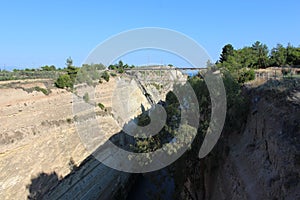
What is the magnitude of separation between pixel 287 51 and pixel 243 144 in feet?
47.0

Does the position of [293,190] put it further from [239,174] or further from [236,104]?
[236,104]

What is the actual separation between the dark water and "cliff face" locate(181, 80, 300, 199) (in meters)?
0.91

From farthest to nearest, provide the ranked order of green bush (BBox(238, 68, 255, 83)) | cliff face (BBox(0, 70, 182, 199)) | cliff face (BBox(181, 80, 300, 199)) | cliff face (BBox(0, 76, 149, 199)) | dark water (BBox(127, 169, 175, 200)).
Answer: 1. green bush (BBox(238, 68, 255, 83))
2. cliff face (BBox(0, 70, 182, 199))
3. cliff face (BBox(0, 76, 149, 199))
4. dark water (BBox(127, 169, 175, 200))
5. cliff face (BBox(181, 80, 300, 199))

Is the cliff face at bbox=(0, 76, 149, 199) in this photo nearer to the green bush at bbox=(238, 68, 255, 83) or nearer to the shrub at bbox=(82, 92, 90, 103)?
the shrub at bbox=(82, 92, 90, 103)

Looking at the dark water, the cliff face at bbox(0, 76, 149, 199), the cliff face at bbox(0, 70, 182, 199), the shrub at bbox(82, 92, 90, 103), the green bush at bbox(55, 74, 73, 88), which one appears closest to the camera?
the dark water

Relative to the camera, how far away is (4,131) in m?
12.4

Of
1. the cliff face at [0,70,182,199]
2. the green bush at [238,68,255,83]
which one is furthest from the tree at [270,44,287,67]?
the cliff face at [0,70,182,199]

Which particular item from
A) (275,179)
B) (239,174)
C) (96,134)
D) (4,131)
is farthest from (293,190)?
(96,134)

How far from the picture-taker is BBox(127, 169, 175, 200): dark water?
10.1 metres

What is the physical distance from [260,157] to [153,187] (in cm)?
1034

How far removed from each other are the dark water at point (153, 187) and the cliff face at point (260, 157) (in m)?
0.91

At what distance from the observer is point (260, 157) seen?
7.07m

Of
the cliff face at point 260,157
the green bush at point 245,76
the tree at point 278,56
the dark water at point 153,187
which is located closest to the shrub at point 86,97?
the dark water at point 153,187

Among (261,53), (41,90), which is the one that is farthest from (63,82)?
(261,53)
